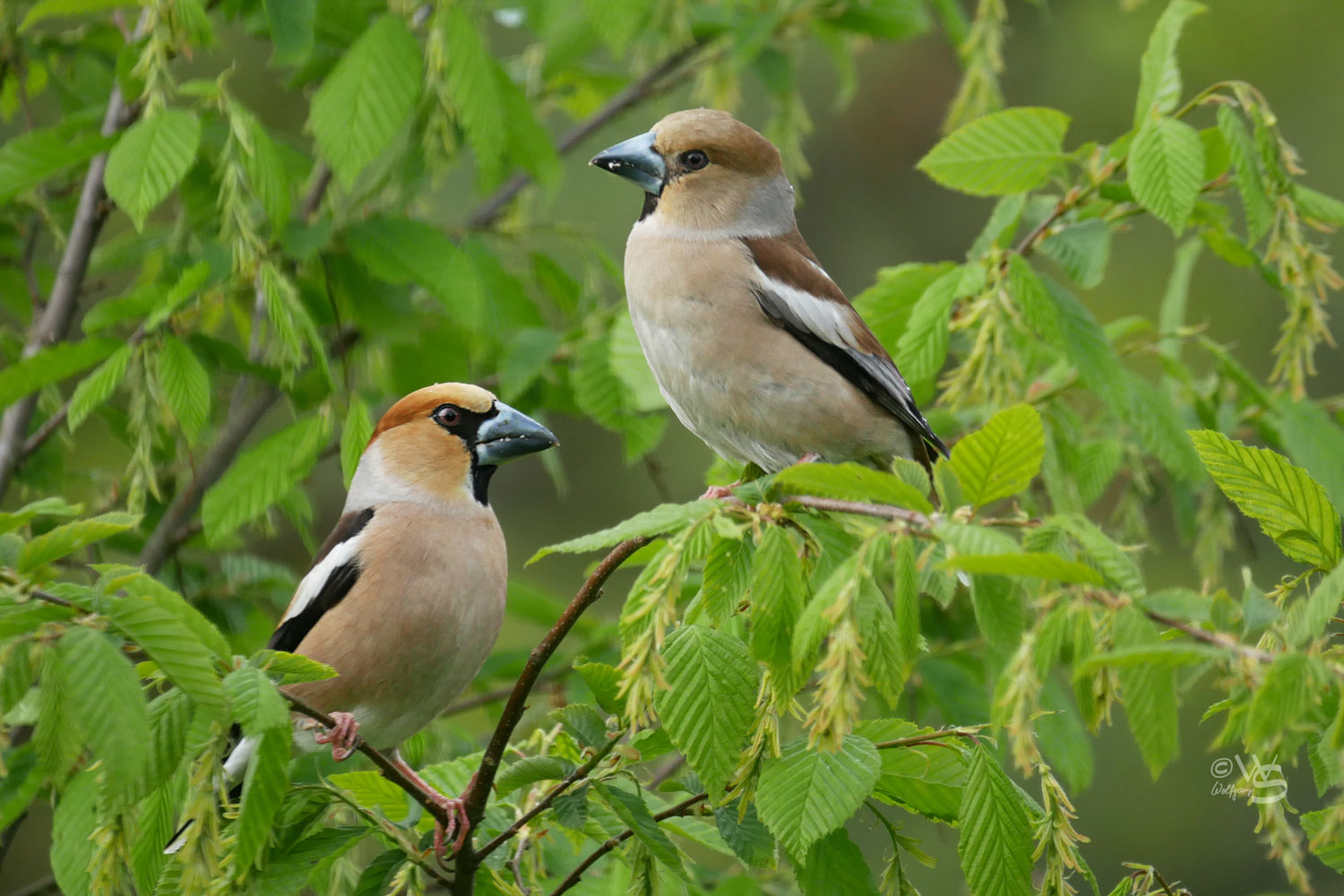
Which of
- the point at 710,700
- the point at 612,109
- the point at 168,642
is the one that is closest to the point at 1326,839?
the point at 710,700

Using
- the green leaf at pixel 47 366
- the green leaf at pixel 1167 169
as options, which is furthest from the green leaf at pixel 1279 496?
the green leaf at pixel 47 366

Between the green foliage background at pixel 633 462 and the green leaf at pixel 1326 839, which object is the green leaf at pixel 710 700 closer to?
the green foliage background at pixel 633 462

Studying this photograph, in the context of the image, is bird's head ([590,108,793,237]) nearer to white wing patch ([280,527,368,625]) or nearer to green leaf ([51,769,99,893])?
white wing patch ([280,527,368,625])

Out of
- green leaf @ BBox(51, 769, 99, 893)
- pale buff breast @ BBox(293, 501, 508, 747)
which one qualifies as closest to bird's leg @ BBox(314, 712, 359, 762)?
pale buff breast @ BBox(293, 501, 508, 747)

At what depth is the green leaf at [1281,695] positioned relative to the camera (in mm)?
1507

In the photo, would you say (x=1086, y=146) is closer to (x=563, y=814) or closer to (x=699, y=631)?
(x=699, y=631)

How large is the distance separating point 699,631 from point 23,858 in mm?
6867

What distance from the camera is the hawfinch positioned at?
3416 millimetres

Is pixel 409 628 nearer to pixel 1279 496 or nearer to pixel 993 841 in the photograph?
pixel 993 841

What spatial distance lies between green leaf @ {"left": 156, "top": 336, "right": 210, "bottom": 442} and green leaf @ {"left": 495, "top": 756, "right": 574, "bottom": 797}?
164cm

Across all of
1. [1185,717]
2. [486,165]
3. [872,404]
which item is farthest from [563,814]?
[1185,717]

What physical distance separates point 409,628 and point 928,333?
1.63 metres

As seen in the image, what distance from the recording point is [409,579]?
3311 millimetres

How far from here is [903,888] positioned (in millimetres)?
2275
